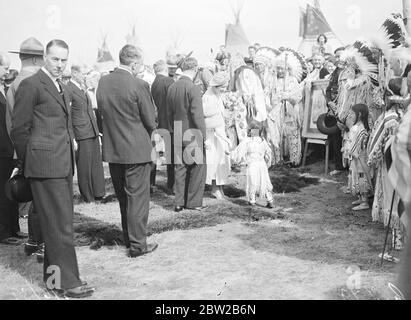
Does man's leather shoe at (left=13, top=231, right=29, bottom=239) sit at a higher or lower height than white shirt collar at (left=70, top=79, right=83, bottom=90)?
lower

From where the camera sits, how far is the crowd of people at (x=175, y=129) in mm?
3875

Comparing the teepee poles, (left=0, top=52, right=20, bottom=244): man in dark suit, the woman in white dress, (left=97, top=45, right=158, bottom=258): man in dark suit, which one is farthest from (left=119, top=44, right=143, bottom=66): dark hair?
the teepee poles

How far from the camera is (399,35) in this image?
6176 millimetres

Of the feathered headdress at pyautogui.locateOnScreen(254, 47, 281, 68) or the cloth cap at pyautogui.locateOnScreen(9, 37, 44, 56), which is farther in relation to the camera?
the feathered headdress at pyautogui.locateOnScreen(254, 47, 281, 68)

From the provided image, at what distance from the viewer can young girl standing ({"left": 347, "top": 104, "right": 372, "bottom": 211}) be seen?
6.66 meters

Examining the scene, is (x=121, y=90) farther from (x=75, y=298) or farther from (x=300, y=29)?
(x=300, y=29)

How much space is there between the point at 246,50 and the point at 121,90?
29.9ft

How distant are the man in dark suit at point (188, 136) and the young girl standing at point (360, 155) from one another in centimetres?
207

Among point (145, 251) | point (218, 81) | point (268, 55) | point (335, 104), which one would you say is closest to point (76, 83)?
point (218, 81)

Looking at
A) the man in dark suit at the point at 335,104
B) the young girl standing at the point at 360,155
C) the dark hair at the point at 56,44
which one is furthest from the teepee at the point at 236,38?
the dark hair at the point at 56,44

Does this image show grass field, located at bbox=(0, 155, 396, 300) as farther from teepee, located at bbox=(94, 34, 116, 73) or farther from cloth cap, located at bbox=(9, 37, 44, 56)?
teepee, located at bbox=(94, 34, 116, 73)

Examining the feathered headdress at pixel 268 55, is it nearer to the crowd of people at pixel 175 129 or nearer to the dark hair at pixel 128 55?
the crowd of people at pixel 175 129

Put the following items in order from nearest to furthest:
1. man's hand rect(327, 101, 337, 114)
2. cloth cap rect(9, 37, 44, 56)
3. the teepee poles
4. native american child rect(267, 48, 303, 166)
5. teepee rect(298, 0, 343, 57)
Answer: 1. cloth cap rect(9, 37, 44, 56)
2. the teepee poles
3. man's hand rect(327, 101, 337, 114)
4. native american child rect(267, 48, 303, 166)
5. teepee rect(298, 0, 343, 57)

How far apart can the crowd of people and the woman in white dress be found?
2cm
